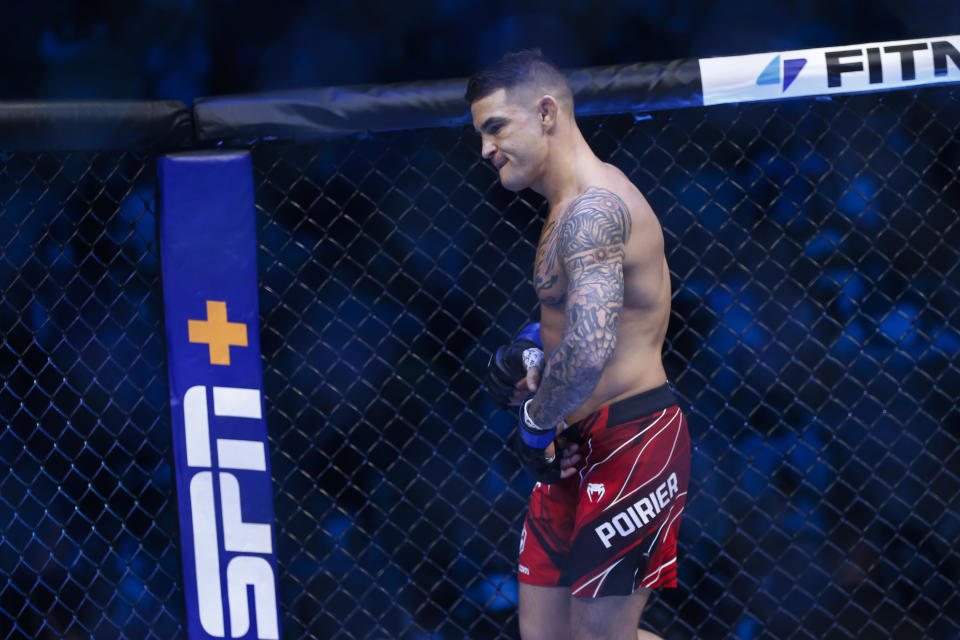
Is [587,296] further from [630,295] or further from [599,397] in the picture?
[599,397]

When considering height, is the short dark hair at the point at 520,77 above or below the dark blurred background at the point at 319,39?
below

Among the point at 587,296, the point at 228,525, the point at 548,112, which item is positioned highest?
the point at 548,112

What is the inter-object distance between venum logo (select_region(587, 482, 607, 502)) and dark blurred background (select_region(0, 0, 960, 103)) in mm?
1326

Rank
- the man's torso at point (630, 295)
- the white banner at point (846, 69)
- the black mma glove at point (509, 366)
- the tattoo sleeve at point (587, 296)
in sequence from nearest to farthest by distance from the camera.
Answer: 1. the tattoo sleeve at point (587, 296)
2. the man's torso at point (630, 295)
3. the black mma glove at point (509, 366)
4. the white banner at point (846, 69)

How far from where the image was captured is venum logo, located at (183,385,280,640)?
6.70 feet

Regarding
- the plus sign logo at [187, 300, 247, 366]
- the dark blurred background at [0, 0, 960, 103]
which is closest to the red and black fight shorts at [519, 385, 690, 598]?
the plus sign logo at [187, 300, 247, 366]

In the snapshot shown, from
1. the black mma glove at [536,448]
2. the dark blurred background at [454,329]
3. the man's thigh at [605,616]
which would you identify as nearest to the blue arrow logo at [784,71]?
the dark blurred background at [454,329]

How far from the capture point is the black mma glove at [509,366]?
1.86 meters

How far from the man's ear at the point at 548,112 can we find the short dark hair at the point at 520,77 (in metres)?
0.02

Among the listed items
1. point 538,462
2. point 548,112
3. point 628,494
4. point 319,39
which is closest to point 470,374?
point 538,462

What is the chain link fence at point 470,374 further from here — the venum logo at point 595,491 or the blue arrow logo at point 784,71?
the venum logo at point 595,491

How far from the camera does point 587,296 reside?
155cm

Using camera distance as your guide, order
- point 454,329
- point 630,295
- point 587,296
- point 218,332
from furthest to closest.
→ point 454,329
point 218,332
point 630,295
point 587,296

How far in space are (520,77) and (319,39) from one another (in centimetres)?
106
